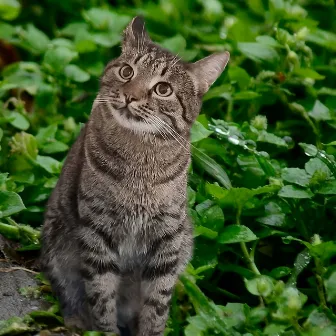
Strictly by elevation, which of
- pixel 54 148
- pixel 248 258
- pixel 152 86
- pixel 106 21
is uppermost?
pixel 152 86

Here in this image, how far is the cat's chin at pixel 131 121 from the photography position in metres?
3.39

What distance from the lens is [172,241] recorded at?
11.5ft

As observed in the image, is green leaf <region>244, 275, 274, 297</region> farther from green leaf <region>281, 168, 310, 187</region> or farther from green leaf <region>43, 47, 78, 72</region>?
green leaf <region>43, 47, 78, 72</region>

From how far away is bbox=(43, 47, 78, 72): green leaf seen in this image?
4.83m

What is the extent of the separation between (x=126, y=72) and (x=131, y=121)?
0.22 m

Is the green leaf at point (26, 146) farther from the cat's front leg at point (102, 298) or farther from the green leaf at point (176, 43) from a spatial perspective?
the green leaf at point (176, 43)

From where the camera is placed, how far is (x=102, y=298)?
3467 mm

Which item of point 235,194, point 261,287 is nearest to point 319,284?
point 235,194

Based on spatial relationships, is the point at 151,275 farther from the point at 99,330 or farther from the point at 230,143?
the point at 230,143

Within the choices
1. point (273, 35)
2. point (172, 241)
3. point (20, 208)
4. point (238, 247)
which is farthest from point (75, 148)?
point (273, 35)

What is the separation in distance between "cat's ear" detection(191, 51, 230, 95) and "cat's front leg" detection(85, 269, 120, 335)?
83cm

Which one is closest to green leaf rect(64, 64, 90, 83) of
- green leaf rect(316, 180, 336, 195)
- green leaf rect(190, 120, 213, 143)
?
green leaf rect(190, 120, 213, 143)

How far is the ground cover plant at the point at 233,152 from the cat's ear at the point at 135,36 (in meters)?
0.62

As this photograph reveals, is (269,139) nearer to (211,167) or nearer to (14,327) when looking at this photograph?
(211,167)
